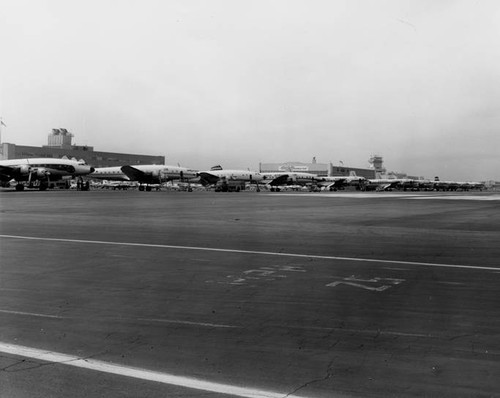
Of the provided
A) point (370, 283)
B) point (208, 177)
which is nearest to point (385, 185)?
point (208, 177)

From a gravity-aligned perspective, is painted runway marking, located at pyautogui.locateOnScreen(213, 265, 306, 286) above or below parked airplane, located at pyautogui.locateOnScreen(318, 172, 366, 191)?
below

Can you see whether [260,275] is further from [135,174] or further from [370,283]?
[135,174]

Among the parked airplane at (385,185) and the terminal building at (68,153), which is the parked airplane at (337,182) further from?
the terminal building at (68,153)

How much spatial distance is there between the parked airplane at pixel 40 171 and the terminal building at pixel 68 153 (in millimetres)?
61421

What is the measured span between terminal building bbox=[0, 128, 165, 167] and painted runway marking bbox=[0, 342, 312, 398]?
438ft

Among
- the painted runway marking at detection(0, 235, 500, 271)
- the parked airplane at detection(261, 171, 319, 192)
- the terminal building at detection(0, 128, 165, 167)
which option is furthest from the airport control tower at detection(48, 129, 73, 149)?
the painted runway marking at detection(0, 235, 500, 271)

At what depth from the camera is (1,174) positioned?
69000 mm

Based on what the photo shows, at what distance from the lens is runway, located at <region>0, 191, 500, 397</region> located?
15.8 ft

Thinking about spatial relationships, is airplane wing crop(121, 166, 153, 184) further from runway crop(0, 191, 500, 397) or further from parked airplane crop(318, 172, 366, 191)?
runway crop(0, 191, 500, 397)

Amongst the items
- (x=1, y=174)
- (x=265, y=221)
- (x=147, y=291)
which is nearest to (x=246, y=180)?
(x=1, y=174)

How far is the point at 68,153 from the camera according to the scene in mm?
151000

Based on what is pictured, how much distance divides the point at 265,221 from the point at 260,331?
55.8 ft

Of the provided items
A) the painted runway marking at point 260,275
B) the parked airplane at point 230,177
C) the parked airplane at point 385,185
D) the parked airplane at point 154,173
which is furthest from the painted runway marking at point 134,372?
the parked airplane at point 385,185

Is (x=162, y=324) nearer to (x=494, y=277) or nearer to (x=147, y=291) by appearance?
(x=147, y=291)
